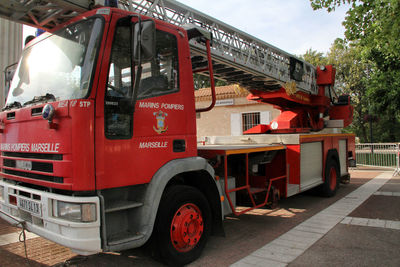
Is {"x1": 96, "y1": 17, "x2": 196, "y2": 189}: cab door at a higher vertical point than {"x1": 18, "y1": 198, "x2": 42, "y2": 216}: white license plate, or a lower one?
higher

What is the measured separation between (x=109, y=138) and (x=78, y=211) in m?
0.73

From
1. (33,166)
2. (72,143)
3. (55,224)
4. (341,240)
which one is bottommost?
(341,240)

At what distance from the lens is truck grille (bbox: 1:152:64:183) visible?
2.99 m

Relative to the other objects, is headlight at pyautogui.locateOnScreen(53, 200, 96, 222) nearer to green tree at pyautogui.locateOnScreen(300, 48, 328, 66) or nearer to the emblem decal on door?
the emblem decal on door

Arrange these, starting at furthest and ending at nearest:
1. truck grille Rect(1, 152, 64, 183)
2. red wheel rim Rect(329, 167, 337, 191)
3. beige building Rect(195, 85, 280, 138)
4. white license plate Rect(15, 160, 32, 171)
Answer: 1. beige building Rect(195, 85, 280, 138)
2. red wheel rim Rect(329, 167, 337, 191)
3. white license plate Rect(15, 160, 32, 171)
4. truck grille Rect(1, 152, 64, 183)

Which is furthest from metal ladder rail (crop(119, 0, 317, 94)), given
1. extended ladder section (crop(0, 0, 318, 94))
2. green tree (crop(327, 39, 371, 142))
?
green tree (crop(327, 39, 371, 142))

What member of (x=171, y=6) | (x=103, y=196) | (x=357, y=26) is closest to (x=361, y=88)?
(x=357, y=26)

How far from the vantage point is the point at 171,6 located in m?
4.62

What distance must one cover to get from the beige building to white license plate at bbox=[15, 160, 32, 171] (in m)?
15.1

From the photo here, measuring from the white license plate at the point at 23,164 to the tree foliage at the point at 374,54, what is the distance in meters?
6.38

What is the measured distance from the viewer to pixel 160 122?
3.50 meters

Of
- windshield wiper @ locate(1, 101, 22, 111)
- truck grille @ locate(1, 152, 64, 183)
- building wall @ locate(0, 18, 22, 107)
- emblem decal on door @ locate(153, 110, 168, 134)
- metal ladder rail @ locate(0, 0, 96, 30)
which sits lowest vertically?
truck grille @ locate(1, 152, 64, 183)

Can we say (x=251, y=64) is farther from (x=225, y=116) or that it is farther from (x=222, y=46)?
(x=225, y=116)

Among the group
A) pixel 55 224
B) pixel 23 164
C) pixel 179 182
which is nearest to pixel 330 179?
pixel 179 182
